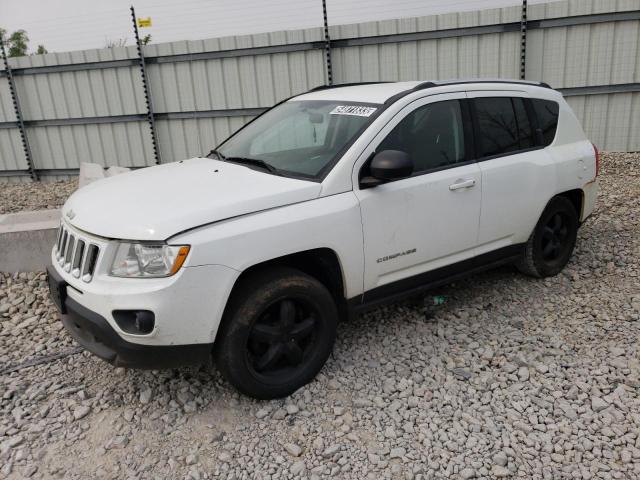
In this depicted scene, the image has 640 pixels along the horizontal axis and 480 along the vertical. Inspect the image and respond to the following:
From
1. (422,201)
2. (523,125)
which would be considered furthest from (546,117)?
(422,201)

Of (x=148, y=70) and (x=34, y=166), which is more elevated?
(x=148, y=70)

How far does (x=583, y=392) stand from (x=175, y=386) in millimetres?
2494

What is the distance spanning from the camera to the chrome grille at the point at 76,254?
117 inches

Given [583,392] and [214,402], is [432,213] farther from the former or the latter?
[214,402]

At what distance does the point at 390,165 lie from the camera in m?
3.25

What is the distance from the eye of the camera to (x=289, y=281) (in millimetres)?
3139

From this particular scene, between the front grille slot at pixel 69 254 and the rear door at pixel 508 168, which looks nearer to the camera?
the front grille slot at pixel 69 254

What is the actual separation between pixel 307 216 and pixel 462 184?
128cm

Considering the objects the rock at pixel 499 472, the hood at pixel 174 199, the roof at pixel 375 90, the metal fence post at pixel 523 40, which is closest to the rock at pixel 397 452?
the rock at pixel 499 472

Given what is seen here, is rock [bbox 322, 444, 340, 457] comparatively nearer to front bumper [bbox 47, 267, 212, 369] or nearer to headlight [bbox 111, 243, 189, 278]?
front bumper [bbox 47, 267, 212, 369]

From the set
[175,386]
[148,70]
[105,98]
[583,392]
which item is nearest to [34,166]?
[105,98]

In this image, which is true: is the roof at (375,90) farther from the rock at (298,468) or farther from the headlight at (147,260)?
the rock at (298,468)

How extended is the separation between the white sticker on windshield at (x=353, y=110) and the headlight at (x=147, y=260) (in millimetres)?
1566

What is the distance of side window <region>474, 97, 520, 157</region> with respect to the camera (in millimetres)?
4098
